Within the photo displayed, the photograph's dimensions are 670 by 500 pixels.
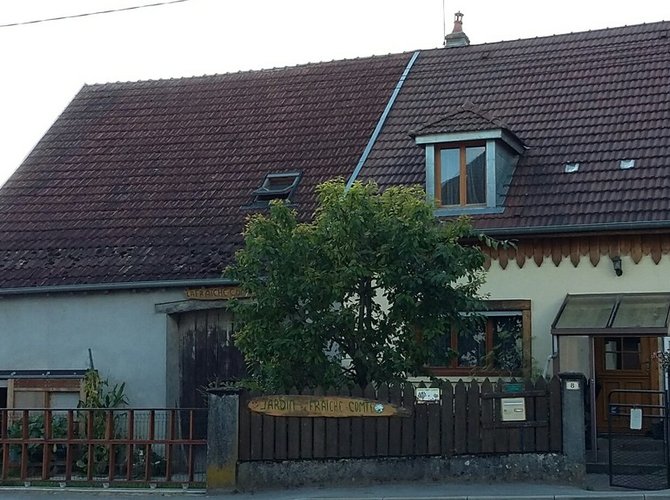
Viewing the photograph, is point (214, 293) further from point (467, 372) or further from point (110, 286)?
point (467, 372)

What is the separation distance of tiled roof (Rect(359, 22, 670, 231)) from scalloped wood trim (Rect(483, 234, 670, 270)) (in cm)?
32

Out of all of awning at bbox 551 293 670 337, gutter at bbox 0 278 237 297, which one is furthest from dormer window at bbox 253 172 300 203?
awning at bbox 551 293 670 337

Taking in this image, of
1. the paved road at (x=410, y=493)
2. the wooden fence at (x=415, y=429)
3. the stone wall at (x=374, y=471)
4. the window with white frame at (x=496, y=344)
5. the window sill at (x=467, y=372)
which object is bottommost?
the paved road at (x=410, y=493)

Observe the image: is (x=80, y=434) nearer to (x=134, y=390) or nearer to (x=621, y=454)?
(x=134, y=390)

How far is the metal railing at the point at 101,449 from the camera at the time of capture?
14.7 m

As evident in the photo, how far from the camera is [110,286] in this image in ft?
60.9

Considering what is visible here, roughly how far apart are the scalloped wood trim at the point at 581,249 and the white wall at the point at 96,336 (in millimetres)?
5749

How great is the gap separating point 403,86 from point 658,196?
23.3ft

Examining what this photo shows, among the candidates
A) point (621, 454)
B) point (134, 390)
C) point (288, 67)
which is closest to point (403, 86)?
point (288, 67)

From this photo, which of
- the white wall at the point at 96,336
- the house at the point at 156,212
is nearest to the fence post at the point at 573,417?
the house at the point at 156,212

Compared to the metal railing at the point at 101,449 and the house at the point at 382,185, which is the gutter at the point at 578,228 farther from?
the metal railing at the point at 101,449

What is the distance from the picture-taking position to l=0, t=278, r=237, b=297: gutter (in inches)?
714

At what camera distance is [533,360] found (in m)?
16.8

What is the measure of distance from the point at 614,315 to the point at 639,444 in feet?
6.23
